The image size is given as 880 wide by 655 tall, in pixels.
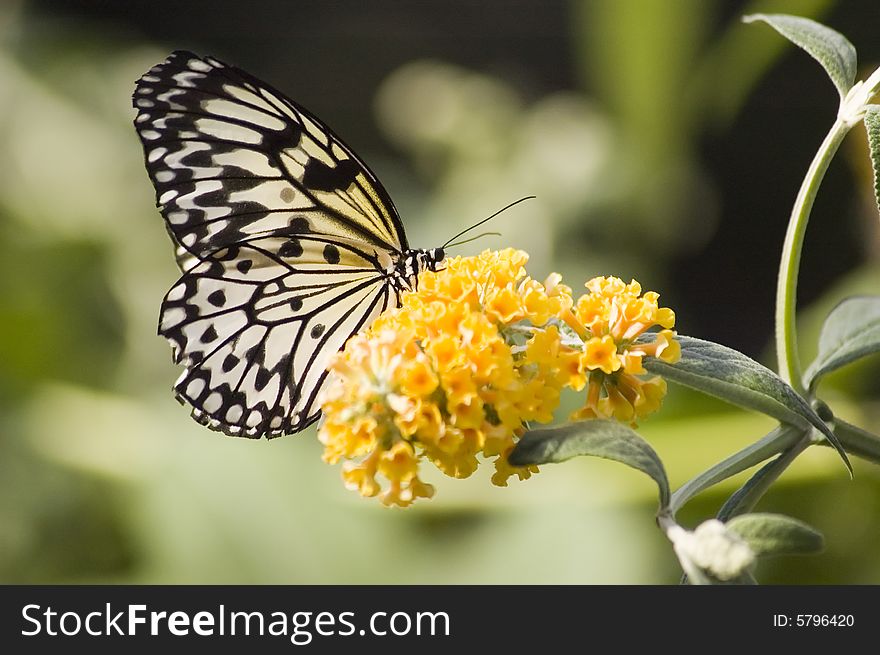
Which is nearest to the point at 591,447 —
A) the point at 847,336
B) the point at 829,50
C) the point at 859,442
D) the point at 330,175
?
the point at 859,442

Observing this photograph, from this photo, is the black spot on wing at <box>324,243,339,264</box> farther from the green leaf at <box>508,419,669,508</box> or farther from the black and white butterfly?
the green leaf at <box>508,419,669,508</box>

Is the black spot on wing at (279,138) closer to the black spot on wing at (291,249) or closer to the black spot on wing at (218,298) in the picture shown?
the black spot on wing at (291,249)

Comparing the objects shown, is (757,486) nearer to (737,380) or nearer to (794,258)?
(737,380)

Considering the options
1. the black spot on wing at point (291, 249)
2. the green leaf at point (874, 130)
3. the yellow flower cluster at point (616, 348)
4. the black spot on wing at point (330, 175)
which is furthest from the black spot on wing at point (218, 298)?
the green leaf at point (874, 130)

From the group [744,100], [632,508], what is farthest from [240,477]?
[744,100]

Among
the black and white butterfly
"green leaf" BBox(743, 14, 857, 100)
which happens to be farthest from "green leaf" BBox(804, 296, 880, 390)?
the black and white butterfly

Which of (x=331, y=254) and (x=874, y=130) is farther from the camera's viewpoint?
(x=331, y=254)

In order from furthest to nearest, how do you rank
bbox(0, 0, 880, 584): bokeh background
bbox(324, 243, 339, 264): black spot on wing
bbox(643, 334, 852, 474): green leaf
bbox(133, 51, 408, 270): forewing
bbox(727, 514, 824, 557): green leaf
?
bbox(0, 0, 880, 584): bokeh background
bbox(324, 243, 339, 264): black spot on wing
bbox(133, 51, 408, 270): forewing
bbox(643, 334, 852, 474): green leaf
bbox(727, 514, 824, 557): green leaf
